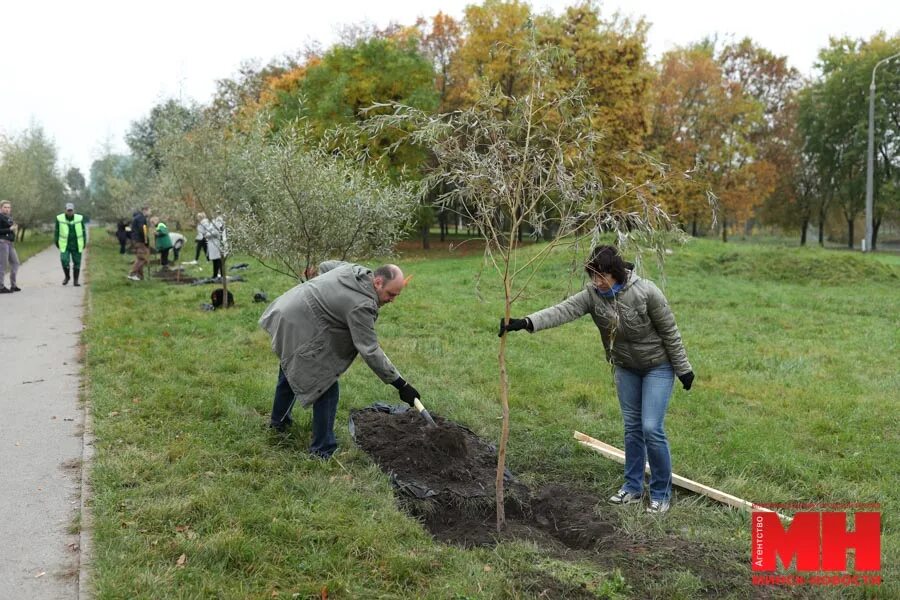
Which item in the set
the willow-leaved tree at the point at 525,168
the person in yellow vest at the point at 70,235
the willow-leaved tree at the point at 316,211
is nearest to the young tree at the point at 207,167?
the willow-leaved tree at the point at 316,211

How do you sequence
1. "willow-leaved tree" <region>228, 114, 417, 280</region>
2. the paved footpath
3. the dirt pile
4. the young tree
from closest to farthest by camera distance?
the paved footpath, the dirt pile, "willow-leaved tree" <region>228, 114, 417, 280</region>, the young tree

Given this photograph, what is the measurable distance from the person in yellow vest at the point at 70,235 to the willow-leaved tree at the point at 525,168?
43.5 ft

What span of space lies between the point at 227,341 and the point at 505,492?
233 inches

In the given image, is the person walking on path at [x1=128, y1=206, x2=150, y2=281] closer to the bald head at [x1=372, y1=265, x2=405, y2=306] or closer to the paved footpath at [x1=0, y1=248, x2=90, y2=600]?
the paved footpath at [x1=0, y1=248, x2=90, y2=600]

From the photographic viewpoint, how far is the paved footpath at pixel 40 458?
3855 millimetres

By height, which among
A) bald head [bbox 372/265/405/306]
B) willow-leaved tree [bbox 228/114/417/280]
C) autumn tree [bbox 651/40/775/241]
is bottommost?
bald head [bbox 372/265/405/306]

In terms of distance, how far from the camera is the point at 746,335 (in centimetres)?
1155

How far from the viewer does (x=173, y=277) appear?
60.5 ft

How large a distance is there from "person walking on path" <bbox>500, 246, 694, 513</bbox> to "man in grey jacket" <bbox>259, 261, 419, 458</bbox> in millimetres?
1082

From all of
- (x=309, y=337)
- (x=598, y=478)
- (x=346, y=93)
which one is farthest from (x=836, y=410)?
(x=346, y=93)

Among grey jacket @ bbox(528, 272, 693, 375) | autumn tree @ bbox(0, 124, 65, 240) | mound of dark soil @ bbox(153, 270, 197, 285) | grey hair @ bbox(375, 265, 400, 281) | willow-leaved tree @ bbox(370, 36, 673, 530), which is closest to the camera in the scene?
willow-leaved tree @ bbox(370, 36, 673, 530)

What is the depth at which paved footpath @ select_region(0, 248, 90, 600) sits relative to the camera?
3.86 metres

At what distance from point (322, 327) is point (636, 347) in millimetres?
2271

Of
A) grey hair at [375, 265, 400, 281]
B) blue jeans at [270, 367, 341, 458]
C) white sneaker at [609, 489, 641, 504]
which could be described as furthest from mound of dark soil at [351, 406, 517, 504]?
grey hair at [375, 265, 400, 281]
